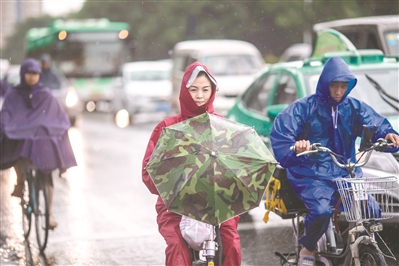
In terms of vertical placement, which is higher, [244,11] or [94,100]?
[244,11]

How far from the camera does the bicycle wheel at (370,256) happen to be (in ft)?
17.9

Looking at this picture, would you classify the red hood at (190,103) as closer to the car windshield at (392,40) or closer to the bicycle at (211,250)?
the bicycle at (211,250)

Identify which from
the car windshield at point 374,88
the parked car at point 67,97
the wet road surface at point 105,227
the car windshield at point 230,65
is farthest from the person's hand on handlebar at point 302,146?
the car windshield at point 230,65

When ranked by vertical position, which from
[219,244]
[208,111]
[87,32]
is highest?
[87,32]

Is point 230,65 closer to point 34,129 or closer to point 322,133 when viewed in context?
point 34,129

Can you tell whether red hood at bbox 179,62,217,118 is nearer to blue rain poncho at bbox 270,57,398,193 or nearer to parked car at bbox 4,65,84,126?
blue rain poncho at bbox 270,57,398,193

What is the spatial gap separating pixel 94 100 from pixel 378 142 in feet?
96.2

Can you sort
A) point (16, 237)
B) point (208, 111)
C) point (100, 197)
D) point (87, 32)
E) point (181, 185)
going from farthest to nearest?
point (87, 32) → point (100, 197) → point (16, 237) → point (208, 111) → point (181, 185)

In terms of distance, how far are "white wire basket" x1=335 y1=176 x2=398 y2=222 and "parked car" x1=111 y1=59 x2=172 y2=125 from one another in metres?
21.0

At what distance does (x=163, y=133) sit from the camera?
183 inches

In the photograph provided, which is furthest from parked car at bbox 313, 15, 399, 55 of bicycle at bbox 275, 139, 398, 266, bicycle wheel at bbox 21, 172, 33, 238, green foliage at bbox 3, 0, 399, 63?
green foliage at bbox 3, 0, 399, 63

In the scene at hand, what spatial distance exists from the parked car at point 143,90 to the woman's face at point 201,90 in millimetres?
21518

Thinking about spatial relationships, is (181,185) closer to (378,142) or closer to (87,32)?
(378,142)

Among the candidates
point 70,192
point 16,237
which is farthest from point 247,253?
point 70,192
